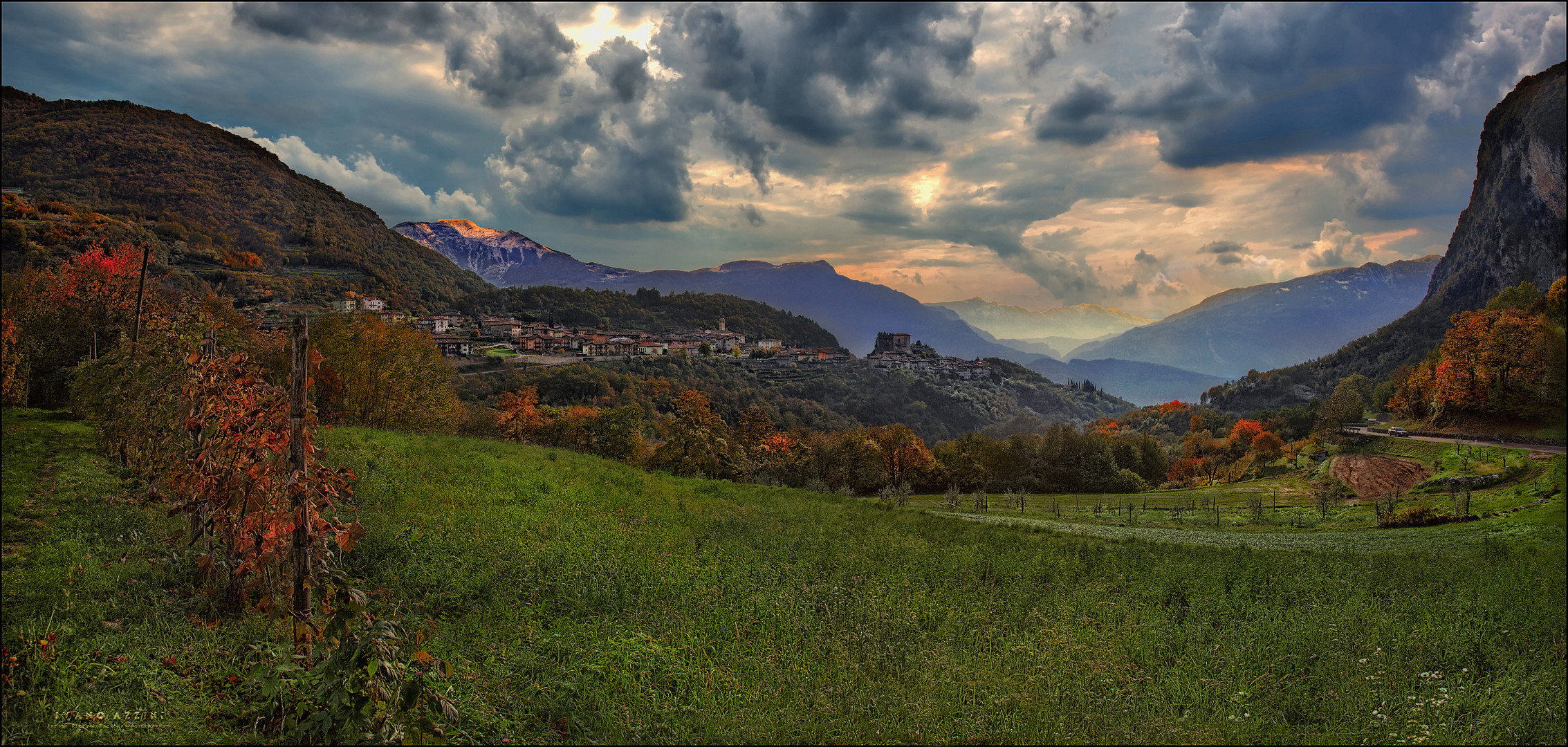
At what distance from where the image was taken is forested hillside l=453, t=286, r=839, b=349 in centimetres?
11794

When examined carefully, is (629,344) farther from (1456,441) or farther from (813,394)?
(1456,441)

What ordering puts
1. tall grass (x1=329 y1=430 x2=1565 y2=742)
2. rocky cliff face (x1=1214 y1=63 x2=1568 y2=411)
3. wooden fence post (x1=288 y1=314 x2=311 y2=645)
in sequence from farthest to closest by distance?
1. rocky cliff face (x1=1214 y1=63 x2=1568 y2=411)
2. tall grass (x1=329 y1=430 x2=1565 y2=742)
3. wooden fence post (x1=288 y1=314 x2=311 y2=645)

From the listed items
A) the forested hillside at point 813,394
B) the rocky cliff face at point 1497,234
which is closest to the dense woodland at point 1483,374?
the rocky cliff face at point 1497,234

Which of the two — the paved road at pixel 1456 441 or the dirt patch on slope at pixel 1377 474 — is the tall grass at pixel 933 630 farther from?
the dirt patch on slope at pixel 1377 474

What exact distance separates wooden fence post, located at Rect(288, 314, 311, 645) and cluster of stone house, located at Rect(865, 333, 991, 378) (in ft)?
467

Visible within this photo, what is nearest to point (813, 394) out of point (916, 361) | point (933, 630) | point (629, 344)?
point (629, 344)

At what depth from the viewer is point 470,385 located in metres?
73.4

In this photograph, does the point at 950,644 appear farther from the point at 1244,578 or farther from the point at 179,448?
the point at 179,448

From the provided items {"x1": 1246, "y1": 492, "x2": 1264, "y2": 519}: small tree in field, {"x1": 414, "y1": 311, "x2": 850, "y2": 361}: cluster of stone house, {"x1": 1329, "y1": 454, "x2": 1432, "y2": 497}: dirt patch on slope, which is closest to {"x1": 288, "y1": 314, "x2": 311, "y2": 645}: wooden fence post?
{"x1": 1246, "y1": 492, "x2": 1264, "y2": 519}: small tree in field

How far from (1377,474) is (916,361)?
132 meters

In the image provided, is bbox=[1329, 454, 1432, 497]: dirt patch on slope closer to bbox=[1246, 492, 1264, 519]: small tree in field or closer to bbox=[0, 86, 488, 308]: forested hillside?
bbox=[1246, 492, 1264, 519]: small tree in field

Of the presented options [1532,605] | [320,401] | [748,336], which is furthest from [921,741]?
[748,336]

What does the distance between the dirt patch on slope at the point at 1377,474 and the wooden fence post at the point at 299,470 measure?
37959 mm

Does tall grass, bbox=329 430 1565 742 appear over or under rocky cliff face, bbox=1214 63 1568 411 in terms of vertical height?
under
